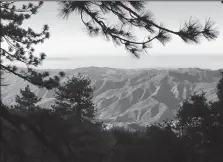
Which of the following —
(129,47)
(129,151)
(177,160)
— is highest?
(129,47)

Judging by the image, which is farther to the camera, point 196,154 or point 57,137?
point 196,154

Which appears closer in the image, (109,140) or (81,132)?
(81,132)

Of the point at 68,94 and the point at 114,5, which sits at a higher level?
the point at 114,5

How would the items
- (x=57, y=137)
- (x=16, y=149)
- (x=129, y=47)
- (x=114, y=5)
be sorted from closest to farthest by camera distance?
(x=16, y=149) → (x=57, y=137) → (x=114, y=5) → (x=129, y=47)

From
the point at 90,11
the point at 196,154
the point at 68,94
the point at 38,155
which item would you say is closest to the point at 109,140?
the point at 38,155

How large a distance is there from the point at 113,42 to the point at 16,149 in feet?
9.39

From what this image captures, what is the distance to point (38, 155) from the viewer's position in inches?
199

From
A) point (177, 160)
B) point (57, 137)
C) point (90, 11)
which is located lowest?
point (177, 160)

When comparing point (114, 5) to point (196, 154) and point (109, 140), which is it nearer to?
point (109, 140)

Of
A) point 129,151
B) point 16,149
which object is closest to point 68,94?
point 129,151

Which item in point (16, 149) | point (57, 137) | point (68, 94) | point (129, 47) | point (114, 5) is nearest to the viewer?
point (16, 149)

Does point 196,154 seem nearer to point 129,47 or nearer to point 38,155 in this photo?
point 129,47

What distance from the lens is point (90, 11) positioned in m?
5.86

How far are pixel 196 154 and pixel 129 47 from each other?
5092 mm
